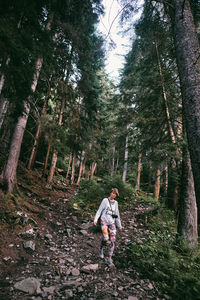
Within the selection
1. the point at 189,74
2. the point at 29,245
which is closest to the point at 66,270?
the point at 29,245

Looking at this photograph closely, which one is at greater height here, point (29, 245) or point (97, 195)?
point (97, 195)

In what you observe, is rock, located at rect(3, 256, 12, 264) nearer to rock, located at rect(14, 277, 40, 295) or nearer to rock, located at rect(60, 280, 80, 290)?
rock, located at rect(14, 277, 40, 295)

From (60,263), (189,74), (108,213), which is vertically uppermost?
(189,74)

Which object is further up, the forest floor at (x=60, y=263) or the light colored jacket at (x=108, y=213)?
the light colored jacket at (x=108, y=213)

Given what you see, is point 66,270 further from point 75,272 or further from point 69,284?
point 69,284

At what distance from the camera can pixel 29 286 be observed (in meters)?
2.86

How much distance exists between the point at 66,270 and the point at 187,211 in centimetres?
455

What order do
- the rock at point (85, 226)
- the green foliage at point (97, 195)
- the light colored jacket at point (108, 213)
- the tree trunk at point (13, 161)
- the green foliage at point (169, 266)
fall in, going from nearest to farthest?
the green foliage at point (169, 266) < the light colored jacket at point (108, 213) < the tree trunk at point (13, 161) < the rock at point (85, 226) < the green foliage at point (97, 195)

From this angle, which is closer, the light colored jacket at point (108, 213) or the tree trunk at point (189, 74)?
the tree trunk at point (189, 74)

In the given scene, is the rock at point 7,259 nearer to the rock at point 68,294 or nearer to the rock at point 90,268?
the rock at point 68,294

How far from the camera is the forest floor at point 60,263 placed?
2913 mm

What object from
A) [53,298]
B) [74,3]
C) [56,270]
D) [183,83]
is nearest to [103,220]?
[56,270]

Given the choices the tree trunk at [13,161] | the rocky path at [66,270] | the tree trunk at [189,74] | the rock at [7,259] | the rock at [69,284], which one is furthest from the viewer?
the tree trunk at [13,161]

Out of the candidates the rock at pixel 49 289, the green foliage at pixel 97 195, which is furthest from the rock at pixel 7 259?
the green foliage at pixel 97 195
